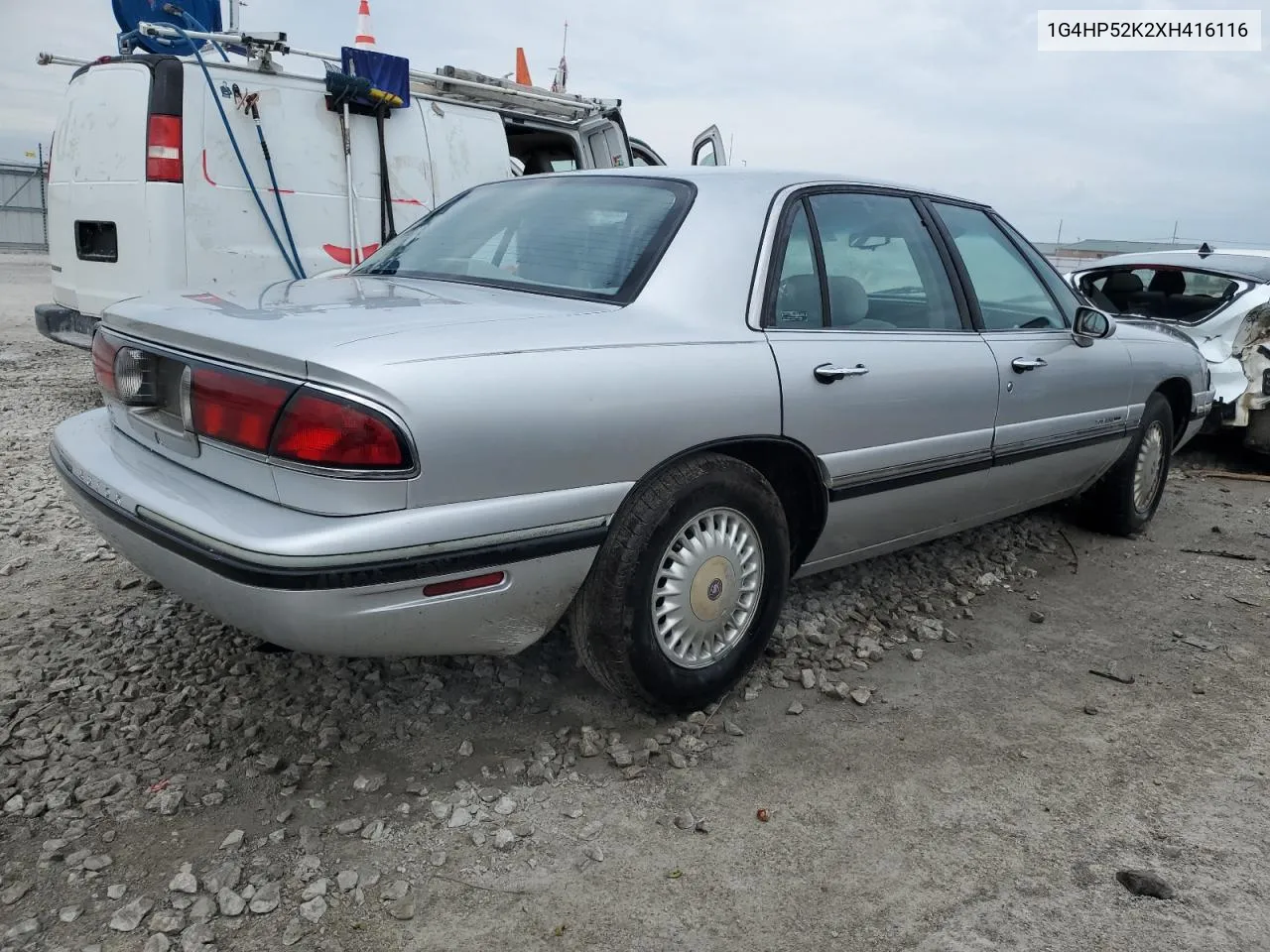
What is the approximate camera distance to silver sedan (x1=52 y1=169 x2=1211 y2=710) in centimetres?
200

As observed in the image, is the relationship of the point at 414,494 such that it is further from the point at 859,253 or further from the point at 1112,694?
the point at 1112,694

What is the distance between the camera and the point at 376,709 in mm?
2680

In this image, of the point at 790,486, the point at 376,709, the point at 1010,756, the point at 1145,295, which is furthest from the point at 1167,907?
the point at 1145,295

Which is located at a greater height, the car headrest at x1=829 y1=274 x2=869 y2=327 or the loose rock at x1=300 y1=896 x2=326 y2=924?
the car headrest at x1=829 y1=274 x2=869 y2=327

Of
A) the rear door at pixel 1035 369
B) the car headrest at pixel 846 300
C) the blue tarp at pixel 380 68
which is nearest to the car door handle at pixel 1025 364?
the rear door at pixel 1035 369

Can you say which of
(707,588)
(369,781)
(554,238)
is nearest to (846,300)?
(554,238)

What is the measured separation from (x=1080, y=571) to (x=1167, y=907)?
2365 mm

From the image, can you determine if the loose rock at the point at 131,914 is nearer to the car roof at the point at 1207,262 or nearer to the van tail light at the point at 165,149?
the van tail light at the point at 165,149

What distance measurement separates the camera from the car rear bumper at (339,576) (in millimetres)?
1978

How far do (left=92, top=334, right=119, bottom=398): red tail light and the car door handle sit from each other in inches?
110

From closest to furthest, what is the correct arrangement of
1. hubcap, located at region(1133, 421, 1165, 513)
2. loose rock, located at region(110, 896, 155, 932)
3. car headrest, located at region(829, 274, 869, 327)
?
1. loose rock, located at region(110, 896, 155, 932)
2. car headrest, located at region(829, 274, 869, 327)
3. hubcap, located at region(1133, 421, 1165, 513)

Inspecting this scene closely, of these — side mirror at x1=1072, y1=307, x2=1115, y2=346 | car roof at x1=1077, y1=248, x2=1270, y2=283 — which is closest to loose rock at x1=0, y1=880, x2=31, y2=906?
side mirror at x1=1072, y1=307, x2=1115, y2=346

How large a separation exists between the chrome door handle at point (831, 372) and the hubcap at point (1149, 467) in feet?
7.75

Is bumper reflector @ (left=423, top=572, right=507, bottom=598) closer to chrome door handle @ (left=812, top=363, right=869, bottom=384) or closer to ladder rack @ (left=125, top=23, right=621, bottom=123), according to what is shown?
chrome door handle @ (left=812, top=363, right=869, bottom=384)
